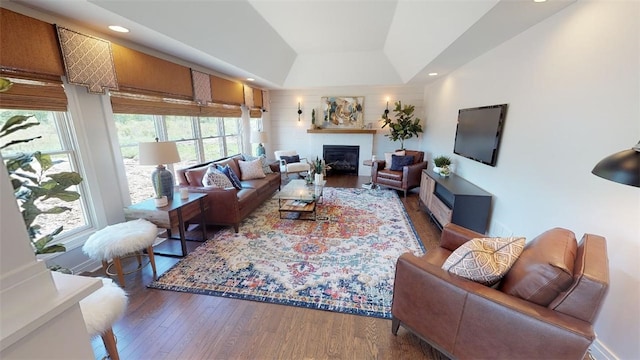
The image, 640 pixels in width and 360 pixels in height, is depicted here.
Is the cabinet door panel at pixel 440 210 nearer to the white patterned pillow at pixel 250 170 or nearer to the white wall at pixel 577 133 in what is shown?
the white wall at pixel 577 133

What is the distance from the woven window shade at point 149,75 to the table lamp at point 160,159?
0.78 m

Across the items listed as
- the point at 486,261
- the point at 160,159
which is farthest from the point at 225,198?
the point at 486,261

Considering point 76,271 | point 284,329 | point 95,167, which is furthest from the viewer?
point 95,167

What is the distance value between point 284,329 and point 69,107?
280 centimetres

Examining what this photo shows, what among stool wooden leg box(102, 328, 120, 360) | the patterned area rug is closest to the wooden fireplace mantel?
the patterned area rug

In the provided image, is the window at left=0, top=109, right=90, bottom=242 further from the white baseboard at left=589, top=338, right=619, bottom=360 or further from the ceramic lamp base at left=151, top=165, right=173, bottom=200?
the white baseboard at left=589, top=338, right=619, bottom=360

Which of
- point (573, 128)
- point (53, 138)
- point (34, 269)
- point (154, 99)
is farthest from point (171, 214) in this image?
point (573, 128)

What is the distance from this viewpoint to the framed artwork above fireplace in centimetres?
659

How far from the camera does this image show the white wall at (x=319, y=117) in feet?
21.0

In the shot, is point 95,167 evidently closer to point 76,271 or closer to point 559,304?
point 76,271

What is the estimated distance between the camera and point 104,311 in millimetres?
1355

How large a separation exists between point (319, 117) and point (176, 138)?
3.92 m

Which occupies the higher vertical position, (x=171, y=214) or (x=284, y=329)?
(x=171, y=214)

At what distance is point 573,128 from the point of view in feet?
6.16
